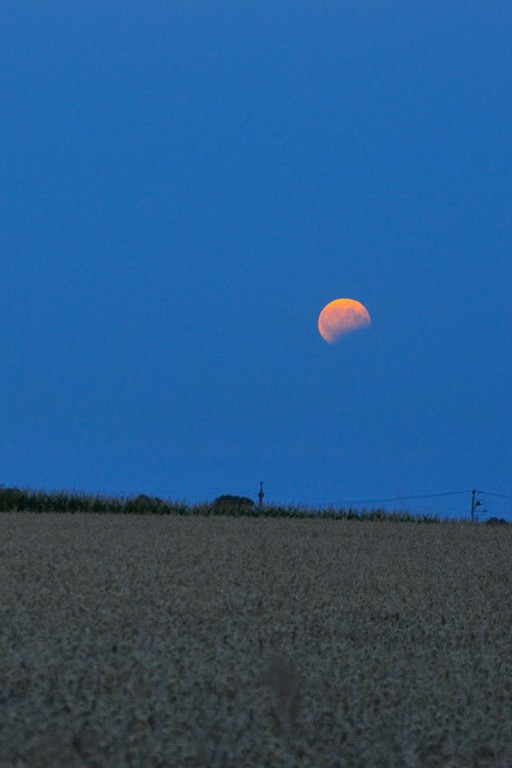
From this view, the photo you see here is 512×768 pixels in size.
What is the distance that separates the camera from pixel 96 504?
2048 centimetres

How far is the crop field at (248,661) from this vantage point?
3061mm

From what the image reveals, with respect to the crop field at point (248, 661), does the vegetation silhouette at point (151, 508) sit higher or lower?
higher

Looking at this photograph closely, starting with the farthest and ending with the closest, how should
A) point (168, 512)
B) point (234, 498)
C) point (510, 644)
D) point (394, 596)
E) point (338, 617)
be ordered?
point (234, 498) → point (168, 512) → point (394, 596) → point (338, 617) → point (510, 644)

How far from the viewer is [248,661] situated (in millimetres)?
4332

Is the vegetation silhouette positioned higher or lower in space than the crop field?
higher

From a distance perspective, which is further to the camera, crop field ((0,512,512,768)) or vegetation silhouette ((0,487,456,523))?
vegetation silhouette ((0,487,456,523))

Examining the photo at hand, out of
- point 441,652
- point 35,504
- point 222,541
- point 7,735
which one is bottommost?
point 7,735

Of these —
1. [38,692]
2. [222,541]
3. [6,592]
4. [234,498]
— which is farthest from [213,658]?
[234,498]

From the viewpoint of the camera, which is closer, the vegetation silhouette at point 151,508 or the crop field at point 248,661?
the crop field at point 248,661

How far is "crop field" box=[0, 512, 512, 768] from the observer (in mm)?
3061

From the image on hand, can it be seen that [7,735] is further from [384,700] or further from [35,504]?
[35,504]

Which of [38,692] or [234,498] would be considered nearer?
[38,692]

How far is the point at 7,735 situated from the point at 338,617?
3.13m

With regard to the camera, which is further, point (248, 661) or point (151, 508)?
point (151, 508)
